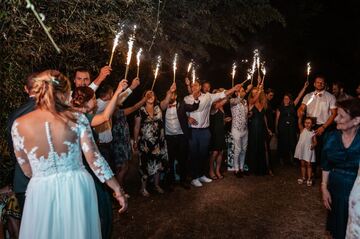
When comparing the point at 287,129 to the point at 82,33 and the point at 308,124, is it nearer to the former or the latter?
the point at 308,124

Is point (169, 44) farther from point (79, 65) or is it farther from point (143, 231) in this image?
point (143, 231)

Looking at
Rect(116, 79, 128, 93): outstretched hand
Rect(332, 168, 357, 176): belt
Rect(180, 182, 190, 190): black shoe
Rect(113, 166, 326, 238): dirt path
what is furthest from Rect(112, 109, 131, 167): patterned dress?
Rect(332, 168, 357, 176): belt

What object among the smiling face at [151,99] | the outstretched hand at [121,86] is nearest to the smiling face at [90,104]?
the outstretched hand at [121,86]

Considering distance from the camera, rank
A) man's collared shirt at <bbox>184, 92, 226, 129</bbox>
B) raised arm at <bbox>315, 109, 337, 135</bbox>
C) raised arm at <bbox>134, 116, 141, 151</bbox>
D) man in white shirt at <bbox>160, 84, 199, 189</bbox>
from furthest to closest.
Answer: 1. raised arm at <bbox>315, 109, 337, 135</bbox>
2. man's collared shirt at <bbox>184, 92, 226, 129</bbox>
3. man in white shirt at <bbox>160, 84, 199, 189</bbox>
4. raised arm at <bbox>134, 116, 141, 151</bbox>

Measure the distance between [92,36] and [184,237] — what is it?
329 cm

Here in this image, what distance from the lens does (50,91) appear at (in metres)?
3.24

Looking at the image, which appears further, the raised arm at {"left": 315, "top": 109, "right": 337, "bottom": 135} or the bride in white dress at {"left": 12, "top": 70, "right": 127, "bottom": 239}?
the raised arm at {"left": 315, "top": 109, "right": 337, "bottom": 135}

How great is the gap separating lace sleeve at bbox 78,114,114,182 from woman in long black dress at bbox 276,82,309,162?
24.9 ft

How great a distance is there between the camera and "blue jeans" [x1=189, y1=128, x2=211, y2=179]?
823cm

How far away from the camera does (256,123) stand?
353 inches

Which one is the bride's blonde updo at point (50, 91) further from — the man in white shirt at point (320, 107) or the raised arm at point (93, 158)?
the man in white shirt at point (320, 107)

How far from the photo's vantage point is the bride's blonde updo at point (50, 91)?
127 inches

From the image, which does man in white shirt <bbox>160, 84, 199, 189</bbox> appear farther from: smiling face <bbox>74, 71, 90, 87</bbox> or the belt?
the belt

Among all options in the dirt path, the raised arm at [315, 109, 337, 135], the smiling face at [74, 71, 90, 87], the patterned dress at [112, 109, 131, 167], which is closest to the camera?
the smiling face at [74, 71, 90, 87]
